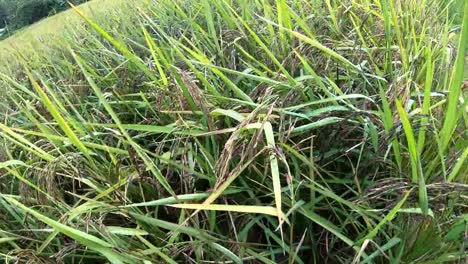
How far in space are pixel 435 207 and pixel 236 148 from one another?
1.06ft

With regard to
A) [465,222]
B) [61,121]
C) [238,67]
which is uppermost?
[61,121]

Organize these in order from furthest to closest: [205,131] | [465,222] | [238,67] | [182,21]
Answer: [182,21], [238,67], [205,131], [465,222]

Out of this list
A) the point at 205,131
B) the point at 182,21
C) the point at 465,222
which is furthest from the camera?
the point at 182,21

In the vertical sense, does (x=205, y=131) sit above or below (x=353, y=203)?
above

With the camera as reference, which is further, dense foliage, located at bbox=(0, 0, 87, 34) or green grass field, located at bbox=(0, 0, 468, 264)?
dense foliage, located at bbox=(0, 0, 87, 34)

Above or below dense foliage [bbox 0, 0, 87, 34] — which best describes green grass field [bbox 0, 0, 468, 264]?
Answer: above

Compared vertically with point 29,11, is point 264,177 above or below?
above

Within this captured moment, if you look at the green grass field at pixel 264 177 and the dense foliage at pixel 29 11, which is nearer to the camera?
the green grass field at pixel 264 177

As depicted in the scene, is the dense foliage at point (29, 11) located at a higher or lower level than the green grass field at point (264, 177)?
lower

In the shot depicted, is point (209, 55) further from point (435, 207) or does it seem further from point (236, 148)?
point (435, 207)

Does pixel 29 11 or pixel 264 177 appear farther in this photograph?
pixel 29 11

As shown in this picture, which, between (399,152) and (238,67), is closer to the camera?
(399,152)

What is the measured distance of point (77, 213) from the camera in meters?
0.85

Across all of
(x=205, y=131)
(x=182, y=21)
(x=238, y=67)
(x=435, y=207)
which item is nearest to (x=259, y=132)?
(x=205, y=131)
